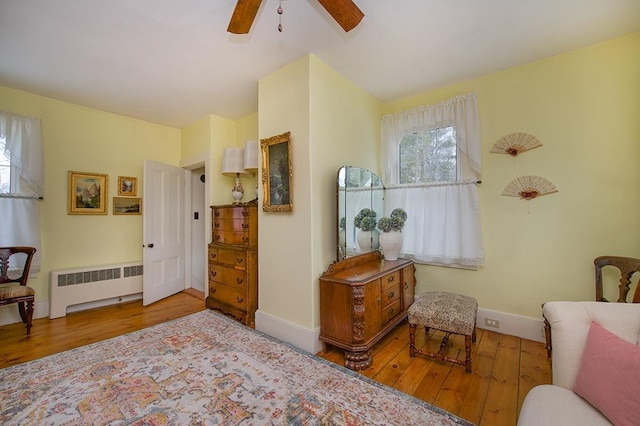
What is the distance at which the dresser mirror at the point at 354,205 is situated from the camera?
2.62 metres

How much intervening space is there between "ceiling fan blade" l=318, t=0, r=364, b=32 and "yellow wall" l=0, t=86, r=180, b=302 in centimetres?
380

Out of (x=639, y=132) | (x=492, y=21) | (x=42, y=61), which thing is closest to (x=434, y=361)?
(x=639, y=132)

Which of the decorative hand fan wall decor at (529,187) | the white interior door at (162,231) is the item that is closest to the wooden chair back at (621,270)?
the decorative hand fan wall decor at (529,187)

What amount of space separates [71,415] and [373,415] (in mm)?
1870

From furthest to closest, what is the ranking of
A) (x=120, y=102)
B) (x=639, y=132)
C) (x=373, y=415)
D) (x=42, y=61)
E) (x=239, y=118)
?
(x=239, y=118)
(x=120, y=102)
(x=42, y=61)
(x=639, y=132)
(x=373, y=415)

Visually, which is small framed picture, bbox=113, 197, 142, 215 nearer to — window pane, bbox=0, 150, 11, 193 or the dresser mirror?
window pane, bbox=0, 150, 11, 193

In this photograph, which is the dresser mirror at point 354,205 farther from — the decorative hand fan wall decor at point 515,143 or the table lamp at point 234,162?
the table lamp at point 234,162

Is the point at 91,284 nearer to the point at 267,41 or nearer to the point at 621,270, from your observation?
the point at 267,41

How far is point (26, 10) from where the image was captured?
1.86 m

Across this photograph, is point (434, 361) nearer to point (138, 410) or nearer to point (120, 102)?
point (138, 410)

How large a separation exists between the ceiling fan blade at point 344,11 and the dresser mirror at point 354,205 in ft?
4.09

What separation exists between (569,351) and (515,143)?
208cm

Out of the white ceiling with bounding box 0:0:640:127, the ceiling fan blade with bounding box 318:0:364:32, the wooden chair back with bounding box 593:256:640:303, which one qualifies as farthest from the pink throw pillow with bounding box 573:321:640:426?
the white ceiling with bounding box 0:0:640:127

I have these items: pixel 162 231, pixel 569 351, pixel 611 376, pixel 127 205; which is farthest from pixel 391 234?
pixel 127 205
